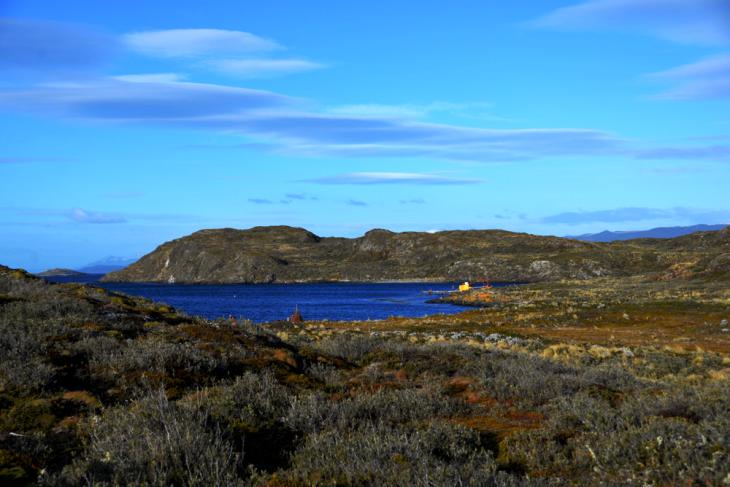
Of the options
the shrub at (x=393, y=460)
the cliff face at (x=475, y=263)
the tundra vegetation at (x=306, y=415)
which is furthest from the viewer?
the cliff face at (x=475, y=263)

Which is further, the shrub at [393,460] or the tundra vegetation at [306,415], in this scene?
the tundra vegetation at [306,415]

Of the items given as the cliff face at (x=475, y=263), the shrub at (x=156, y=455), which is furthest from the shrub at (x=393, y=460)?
the cliff face at (x=475, y=263)

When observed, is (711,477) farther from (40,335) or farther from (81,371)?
(40,335)

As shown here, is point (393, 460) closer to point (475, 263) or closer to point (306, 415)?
point (306, 415)

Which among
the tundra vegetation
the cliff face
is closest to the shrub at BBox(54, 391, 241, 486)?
the tundra vegetation

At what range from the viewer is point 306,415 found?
797 cm

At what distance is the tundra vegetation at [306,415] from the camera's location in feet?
19.0

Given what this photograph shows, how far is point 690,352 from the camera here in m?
26.2

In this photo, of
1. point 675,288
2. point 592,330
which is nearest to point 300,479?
point 592,330

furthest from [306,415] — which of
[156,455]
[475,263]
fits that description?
[475,263]

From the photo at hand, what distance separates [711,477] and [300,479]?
3.77 m

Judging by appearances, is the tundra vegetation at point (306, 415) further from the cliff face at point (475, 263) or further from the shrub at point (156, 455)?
the cliff face at point (475, 263)

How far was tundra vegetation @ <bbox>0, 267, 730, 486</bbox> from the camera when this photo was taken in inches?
228

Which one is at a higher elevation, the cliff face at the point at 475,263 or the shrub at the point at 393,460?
the cliff face at the point at 475,263
